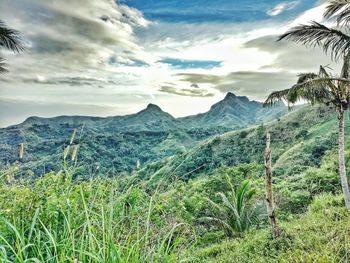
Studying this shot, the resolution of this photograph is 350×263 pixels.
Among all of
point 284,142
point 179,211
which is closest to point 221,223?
point 179,211

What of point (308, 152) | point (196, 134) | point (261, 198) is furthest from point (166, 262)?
point (196, 134)

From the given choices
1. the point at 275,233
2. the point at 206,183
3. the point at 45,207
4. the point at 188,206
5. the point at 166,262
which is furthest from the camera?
the point at 206,183

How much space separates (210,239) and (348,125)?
1295 inches

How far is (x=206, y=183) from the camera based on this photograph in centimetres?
2084

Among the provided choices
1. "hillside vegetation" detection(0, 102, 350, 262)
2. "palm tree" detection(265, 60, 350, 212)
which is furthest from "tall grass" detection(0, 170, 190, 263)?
"palm tree" detection(265, 60, 350, 212)

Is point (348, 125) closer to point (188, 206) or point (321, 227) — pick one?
point (188, 206)

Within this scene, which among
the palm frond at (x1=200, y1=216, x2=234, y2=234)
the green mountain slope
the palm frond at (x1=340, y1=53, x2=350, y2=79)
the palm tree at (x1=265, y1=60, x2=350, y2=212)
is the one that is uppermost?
the palm frond at (x1=340, y1=53, x2=350, y2=79)

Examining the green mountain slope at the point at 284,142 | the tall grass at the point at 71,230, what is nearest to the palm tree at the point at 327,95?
the tall grass at the point at 71,230

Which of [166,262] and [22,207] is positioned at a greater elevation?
[22,207]

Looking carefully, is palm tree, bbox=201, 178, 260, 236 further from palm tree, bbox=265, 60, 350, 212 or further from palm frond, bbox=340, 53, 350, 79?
palm frond, bbox=340, 53, 350, 79

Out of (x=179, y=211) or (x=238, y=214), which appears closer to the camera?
(x=179, y=211)

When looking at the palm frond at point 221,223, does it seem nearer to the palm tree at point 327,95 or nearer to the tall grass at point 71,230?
the palm tree at point 327,95

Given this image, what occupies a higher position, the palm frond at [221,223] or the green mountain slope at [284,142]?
the green mountain slope at [284,142]

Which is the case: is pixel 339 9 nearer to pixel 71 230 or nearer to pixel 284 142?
pixel 71 230
